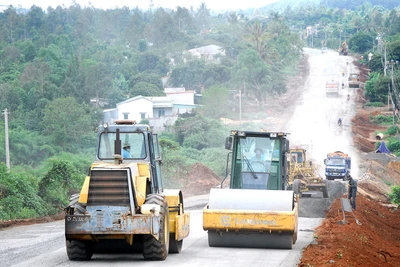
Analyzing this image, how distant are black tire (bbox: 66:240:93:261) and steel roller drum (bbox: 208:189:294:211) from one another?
441cm

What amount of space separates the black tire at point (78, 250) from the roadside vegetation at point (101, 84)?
15613 mm

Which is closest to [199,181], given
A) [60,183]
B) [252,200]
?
[60,183]

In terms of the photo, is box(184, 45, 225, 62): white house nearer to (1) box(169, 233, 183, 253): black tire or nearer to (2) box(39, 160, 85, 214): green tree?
(2) box(39, 160, 85, 214): green tree

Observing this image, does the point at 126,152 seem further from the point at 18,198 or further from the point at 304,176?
the point at 304,176

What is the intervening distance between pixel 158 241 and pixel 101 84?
305 feet

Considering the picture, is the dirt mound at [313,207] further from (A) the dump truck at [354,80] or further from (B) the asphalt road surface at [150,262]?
(A) the dump truck at [354,80]

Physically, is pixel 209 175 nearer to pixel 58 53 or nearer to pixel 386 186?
pixel 386 186

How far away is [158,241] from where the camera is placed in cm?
1709

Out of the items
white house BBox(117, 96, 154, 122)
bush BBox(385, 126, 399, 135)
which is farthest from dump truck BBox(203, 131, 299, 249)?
white house BBox(117, 96, 154, 122)

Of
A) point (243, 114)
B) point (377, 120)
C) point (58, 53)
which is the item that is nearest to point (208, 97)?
point (243, 114)

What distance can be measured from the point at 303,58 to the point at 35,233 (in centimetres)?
13948

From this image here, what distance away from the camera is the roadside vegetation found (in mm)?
52312

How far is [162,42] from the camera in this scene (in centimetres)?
17562

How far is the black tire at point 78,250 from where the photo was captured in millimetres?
17312
